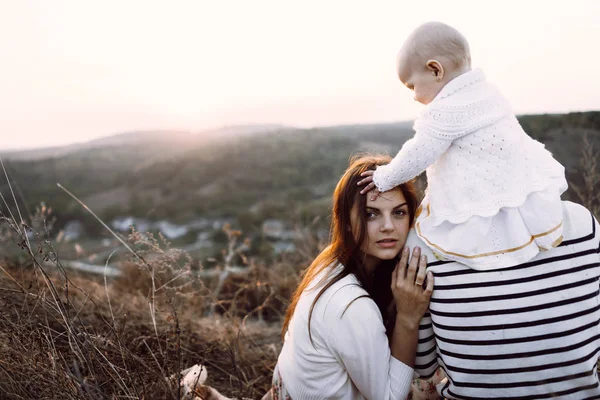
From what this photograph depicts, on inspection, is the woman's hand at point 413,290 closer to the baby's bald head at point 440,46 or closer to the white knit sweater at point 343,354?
the white knit sweater at point 343,354

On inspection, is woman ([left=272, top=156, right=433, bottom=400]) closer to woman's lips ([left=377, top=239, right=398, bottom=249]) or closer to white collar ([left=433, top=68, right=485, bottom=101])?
woman's lips ([left=377, top=239, right=398, bottom=249])

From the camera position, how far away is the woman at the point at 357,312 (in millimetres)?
1927

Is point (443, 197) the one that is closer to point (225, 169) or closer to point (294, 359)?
point (294, 359)

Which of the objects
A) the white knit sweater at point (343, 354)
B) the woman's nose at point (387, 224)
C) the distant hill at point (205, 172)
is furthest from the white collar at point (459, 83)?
the distant hill at point (205, 172)

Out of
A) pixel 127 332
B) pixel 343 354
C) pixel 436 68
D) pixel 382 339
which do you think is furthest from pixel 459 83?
pixel 127 332

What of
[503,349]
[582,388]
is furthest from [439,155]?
[582,388]

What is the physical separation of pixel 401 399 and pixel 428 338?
0.31 metres

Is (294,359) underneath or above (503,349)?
underneath

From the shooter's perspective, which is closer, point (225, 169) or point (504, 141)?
point (504, 141)

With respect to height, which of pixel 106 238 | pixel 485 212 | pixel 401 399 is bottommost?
pixel 106 238

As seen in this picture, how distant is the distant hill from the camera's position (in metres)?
15.0

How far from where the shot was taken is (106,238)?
13.1 meters

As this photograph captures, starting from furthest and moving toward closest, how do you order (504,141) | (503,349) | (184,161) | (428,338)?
1. (184,161)
2. (428,338)
3. (504,141)
4. (503,349)

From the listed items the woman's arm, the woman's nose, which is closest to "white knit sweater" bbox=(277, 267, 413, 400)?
the woman's arm
